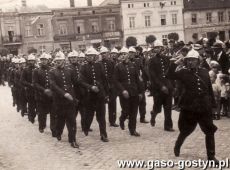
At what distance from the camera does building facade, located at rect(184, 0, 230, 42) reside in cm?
5659

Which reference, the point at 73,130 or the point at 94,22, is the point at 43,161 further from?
the point at 94,22

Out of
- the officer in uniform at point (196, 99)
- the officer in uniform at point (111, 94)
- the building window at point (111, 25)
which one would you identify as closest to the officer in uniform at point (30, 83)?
the officer in uniform at point (111, 94)

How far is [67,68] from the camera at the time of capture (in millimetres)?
10016

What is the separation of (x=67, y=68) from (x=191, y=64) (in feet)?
11.2

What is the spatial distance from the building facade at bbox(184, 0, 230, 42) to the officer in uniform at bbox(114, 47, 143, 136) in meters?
47.1

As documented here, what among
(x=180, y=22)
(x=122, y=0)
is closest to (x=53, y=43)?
(x=122, y=0)

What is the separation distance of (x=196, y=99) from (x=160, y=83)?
294 cm

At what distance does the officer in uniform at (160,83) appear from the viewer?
10.4 meters

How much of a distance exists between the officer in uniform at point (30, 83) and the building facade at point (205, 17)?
44902 millimetres

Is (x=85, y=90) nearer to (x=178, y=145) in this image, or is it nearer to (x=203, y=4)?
(x=178, y=145)

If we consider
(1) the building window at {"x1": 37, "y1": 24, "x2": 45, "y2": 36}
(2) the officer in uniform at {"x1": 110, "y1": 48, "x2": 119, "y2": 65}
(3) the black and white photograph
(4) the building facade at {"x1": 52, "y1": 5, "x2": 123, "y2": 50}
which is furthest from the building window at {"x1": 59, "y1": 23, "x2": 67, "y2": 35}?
(2) the officer in uniform at {"x1": 110, "y1": 48, "x2": 119, "y2": 65}

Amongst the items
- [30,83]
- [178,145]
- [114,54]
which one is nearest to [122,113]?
[178,145]

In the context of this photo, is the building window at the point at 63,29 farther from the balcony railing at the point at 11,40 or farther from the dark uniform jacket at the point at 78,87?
the dark uniform jacket at the point at 78,87

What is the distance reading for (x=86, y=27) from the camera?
183 feet
